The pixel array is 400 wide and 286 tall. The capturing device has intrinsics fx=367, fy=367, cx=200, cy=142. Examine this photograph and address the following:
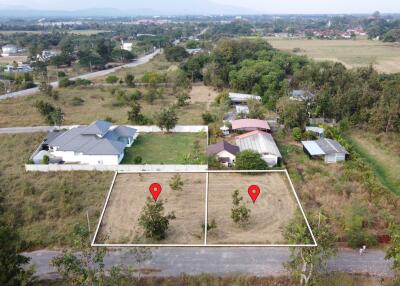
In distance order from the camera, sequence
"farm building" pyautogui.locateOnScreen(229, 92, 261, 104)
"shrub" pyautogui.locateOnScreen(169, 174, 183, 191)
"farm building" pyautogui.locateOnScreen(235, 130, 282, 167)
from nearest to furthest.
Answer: "shrub" pyautogui.locateOnScreen(169, 174, 183, 191) → "farm building" pyautogui.locateOnScreen(235, 130, 282, 167) → "farm building" pyautogui.locateOnScreen(229, 92, 261, 104)

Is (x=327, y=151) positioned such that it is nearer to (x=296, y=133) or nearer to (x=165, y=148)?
(x=296, y=133)

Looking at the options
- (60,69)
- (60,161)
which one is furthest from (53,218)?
(60,69)

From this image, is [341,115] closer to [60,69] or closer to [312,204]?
[312,204]

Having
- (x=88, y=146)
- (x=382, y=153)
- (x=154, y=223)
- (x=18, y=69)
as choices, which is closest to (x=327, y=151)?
(x=382, y=153)

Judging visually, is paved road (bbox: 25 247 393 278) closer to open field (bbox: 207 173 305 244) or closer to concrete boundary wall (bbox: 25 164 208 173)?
open field (bbox: 207 173 305 244)

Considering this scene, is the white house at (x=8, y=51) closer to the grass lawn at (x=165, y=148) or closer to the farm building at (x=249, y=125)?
the grass lawn at (x=165, y=148)

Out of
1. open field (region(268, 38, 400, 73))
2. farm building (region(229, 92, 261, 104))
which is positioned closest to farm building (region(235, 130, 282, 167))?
farm building (region(229, 92, 261, 104))

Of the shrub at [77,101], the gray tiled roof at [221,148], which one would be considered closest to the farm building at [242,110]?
the gray tiled roof at [221,148]
